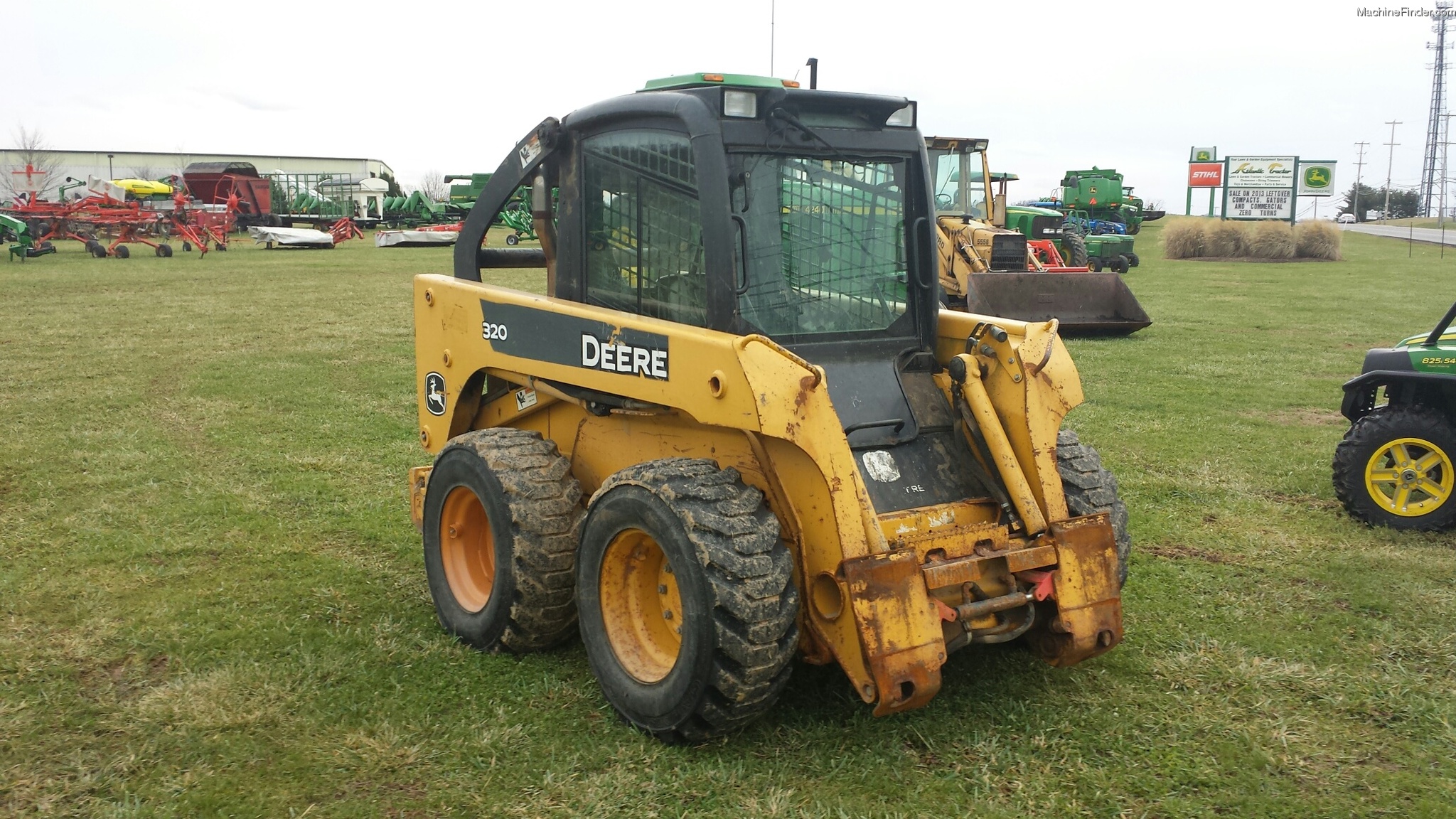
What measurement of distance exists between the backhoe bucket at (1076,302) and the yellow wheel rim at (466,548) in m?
10.5

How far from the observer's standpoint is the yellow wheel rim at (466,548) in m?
5.37

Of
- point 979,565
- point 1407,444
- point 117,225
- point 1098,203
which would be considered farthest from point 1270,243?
point 979,565

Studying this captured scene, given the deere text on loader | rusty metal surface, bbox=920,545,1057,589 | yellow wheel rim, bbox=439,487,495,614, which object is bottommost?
yellow wheel rim, bbox=439,487,495,614

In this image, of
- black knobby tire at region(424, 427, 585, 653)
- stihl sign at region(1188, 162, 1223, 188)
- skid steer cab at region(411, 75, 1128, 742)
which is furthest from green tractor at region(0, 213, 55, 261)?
stihl sign at region(1188, 162, 1223, 188)

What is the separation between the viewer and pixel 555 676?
4.79m

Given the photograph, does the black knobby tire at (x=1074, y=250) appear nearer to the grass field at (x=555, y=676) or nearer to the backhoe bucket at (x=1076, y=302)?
the backhoe bucket at (x=1076, y=302)

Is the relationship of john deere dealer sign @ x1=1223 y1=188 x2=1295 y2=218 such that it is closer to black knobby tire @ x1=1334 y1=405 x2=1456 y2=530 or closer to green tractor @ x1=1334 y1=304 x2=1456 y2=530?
green tractor @ x1=1334 y1=304 x2=1456 y2=530

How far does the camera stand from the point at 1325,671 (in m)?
4.81

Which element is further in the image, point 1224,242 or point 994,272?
point 1224,242

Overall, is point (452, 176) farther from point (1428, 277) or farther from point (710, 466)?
point (710, 466)

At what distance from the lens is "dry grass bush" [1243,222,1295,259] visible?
34250 mm

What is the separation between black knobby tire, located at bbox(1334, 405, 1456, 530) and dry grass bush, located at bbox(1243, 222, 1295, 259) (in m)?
30.1

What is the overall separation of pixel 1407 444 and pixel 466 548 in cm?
528

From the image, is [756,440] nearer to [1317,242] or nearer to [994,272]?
[994,272]
